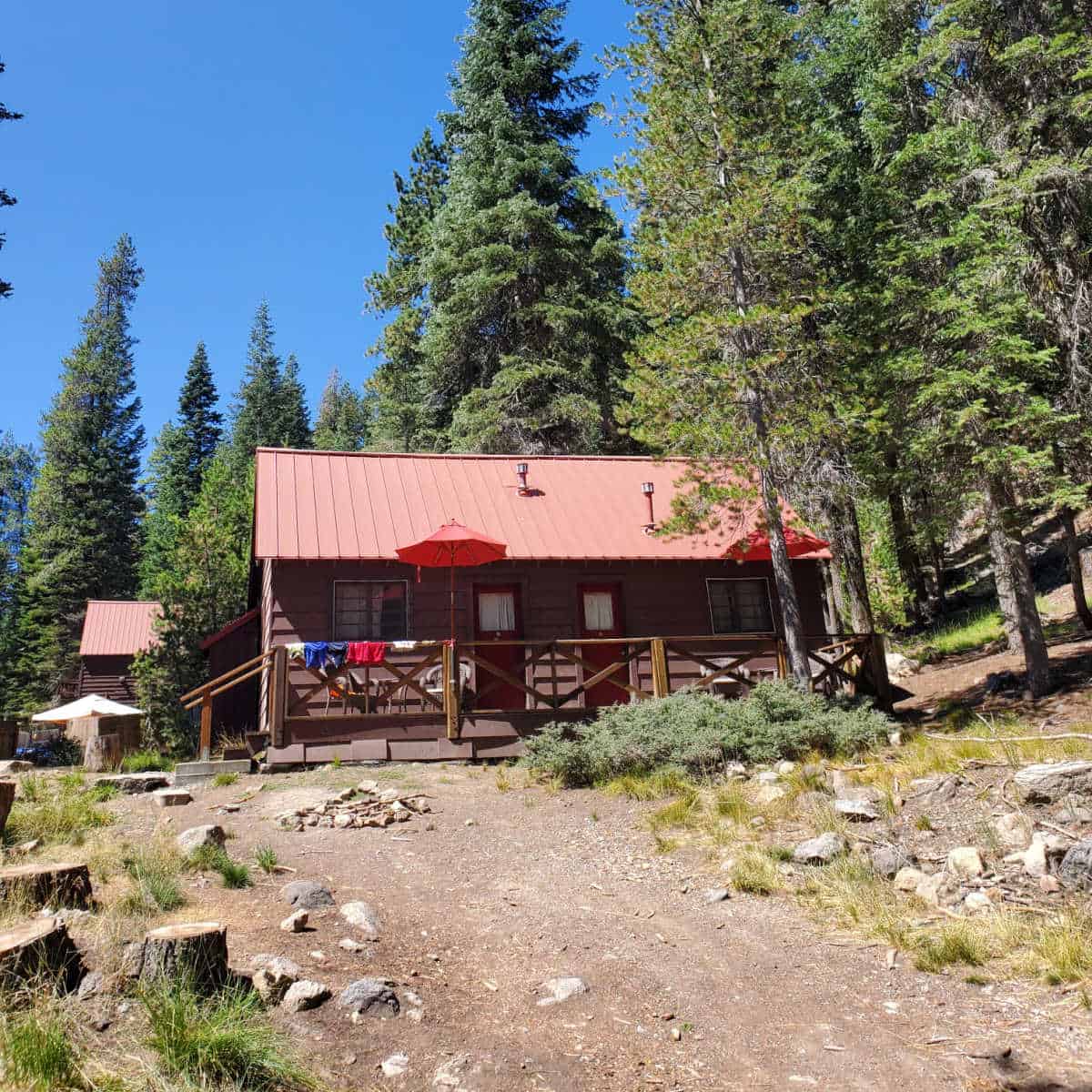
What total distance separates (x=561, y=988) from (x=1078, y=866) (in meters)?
3.70

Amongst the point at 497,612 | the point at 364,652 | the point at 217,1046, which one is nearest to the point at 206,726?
the point at 364,652

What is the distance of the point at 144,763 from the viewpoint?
16375 millimetres

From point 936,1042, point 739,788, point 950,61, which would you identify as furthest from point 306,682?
point 950,61

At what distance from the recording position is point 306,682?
47.2 feet

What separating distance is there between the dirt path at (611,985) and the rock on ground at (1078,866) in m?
1.27

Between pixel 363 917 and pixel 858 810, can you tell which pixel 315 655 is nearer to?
pixel 363 917

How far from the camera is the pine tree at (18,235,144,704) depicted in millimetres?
34656

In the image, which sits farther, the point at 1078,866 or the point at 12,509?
the point at 12,509

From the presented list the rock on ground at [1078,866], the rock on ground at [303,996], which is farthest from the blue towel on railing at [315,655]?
the rock on ground at [1078,866]

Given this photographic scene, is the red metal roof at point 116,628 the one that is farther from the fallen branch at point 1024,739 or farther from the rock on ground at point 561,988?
the rock on ground at point 561,988

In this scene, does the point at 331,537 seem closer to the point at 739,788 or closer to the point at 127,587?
the point at 739,788

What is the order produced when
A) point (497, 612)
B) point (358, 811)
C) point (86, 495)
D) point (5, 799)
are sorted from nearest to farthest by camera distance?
point (5, 799)
point (358, 811)
point (497, 612)
point (86, 495)

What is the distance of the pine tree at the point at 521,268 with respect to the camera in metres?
24.4

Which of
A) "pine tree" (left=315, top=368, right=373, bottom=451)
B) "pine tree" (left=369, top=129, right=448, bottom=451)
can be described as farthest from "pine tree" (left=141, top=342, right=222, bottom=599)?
"pine tree" (left=369, top=129, right=448, bottom=451)
